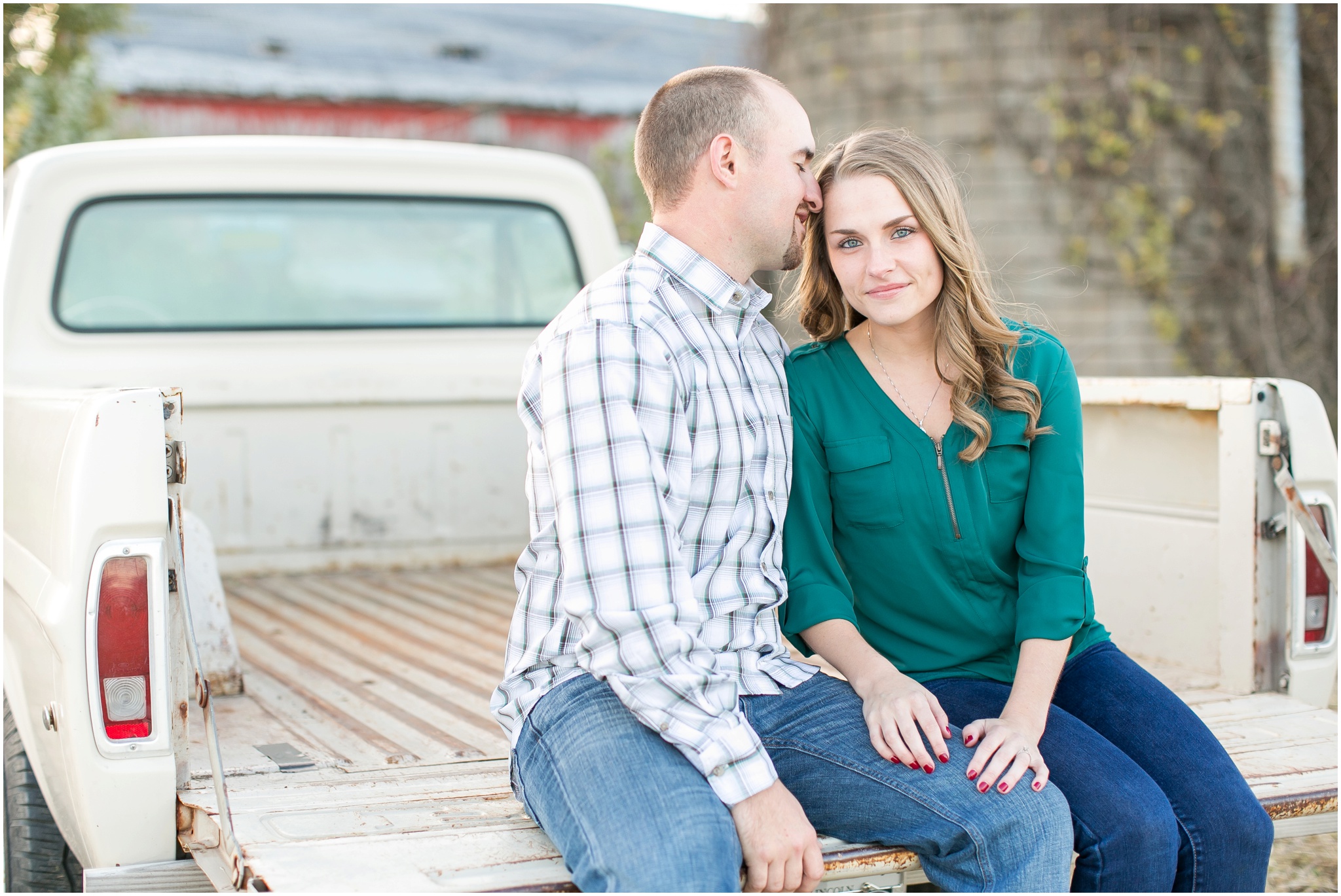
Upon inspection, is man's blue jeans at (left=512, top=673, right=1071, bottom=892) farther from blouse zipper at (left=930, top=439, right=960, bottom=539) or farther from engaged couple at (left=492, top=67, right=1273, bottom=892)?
blouse zipper at (left=930, top=439, right=960, bottom=539)

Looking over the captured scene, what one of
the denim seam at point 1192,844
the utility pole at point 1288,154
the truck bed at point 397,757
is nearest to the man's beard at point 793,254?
the truck bed at point 397,757

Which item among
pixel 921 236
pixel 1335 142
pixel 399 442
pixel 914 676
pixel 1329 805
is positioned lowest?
pixel 1329 805

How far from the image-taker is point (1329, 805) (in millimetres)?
2045

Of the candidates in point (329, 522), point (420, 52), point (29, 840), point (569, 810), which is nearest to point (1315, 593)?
point (569, 810)

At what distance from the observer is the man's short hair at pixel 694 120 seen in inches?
79.3

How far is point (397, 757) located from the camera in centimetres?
236

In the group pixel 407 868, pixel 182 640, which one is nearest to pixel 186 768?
pixel 182 640

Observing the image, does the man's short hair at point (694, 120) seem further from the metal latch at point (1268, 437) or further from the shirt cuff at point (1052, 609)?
the metal latch at point (1268, 437)

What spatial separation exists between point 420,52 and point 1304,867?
2084cm

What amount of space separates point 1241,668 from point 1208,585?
7.7 inches

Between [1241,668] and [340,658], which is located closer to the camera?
[1241,668]

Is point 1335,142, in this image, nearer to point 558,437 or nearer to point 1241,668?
point 1241,668

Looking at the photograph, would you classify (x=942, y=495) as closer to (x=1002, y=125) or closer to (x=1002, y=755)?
(x=1002, y=755)

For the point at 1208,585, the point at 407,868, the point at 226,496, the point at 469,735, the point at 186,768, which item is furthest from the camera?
the point at 226,496
